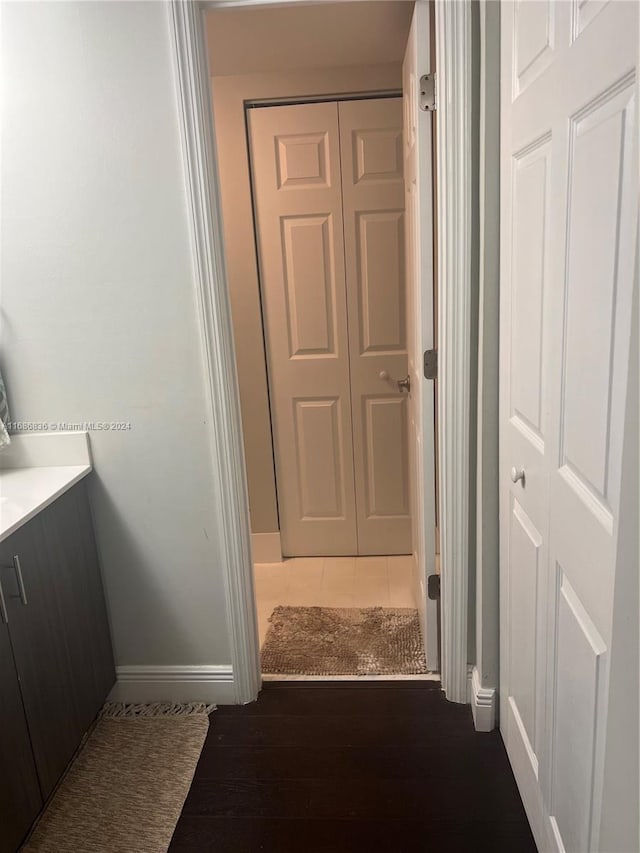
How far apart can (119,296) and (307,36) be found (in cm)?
119

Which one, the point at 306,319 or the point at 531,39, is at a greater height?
the point at 531,39

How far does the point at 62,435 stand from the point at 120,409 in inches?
7.8

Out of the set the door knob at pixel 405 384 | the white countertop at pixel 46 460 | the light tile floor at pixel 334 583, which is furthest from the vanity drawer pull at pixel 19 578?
the door knob at pixel 405 384

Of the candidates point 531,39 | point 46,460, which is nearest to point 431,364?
point 531,39

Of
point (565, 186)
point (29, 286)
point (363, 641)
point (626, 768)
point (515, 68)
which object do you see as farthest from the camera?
point (363, 641)

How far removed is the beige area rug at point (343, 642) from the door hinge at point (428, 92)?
1796 millimetres

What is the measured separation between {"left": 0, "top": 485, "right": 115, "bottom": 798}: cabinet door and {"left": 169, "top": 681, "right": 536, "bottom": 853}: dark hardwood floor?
1.27ft

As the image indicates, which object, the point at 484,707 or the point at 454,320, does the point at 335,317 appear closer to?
the point at 454,320

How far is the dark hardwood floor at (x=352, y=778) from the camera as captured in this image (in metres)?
1.66

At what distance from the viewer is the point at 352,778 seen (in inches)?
72.6

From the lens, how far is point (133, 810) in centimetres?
177

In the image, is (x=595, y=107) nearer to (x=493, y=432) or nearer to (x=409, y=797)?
(x=493, y=432)

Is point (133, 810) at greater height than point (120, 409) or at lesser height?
lesser

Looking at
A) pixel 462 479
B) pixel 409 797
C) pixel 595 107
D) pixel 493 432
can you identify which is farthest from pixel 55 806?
pixel 595 107
